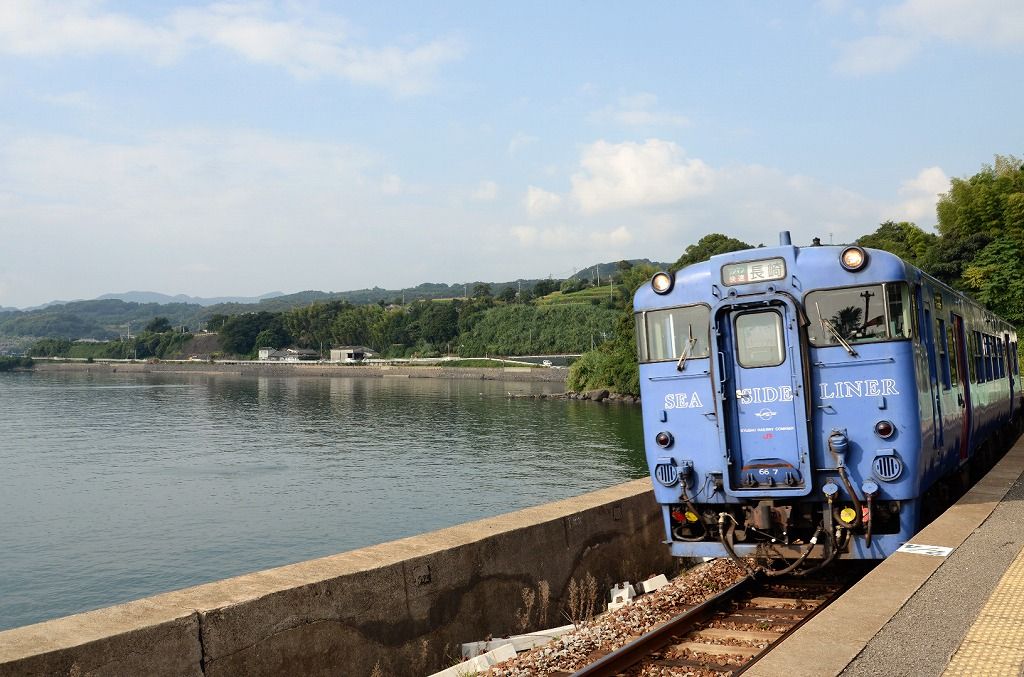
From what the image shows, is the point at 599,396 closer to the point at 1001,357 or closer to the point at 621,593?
the point at 1001,357

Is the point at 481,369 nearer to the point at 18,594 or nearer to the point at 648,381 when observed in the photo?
the point at 18,594

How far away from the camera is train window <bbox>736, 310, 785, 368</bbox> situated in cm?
1009

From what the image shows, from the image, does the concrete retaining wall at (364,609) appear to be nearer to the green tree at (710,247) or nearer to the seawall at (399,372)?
the green tree at (710,247)

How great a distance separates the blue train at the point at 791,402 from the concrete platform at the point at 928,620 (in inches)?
35.5

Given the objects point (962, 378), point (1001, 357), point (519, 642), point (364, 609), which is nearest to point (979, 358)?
point (962, 378)

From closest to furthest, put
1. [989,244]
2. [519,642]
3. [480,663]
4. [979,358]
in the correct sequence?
[480,663] → [519,642] → [979,358] → [989,244]

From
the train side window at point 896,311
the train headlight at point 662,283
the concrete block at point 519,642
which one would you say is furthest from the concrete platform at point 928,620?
the train headlight at point 662,283

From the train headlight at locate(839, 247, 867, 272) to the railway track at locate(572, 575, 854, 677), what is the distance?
3579 millimetres

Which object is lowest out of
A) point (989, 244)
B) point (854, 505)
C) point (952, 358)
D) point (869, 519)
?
point (869, 519)

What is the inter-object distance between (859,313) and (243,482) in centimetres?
3586

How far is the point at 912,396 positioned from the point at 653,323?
2.93 meters

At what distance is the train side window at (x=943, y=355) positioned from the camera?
11594 mm

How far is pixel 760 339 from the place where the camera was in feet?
33.5

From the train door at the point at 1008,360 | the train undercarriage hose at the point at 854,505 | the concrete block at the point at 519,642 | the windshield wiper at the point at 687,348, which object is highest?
the windshield wiper at the point at 687,348
